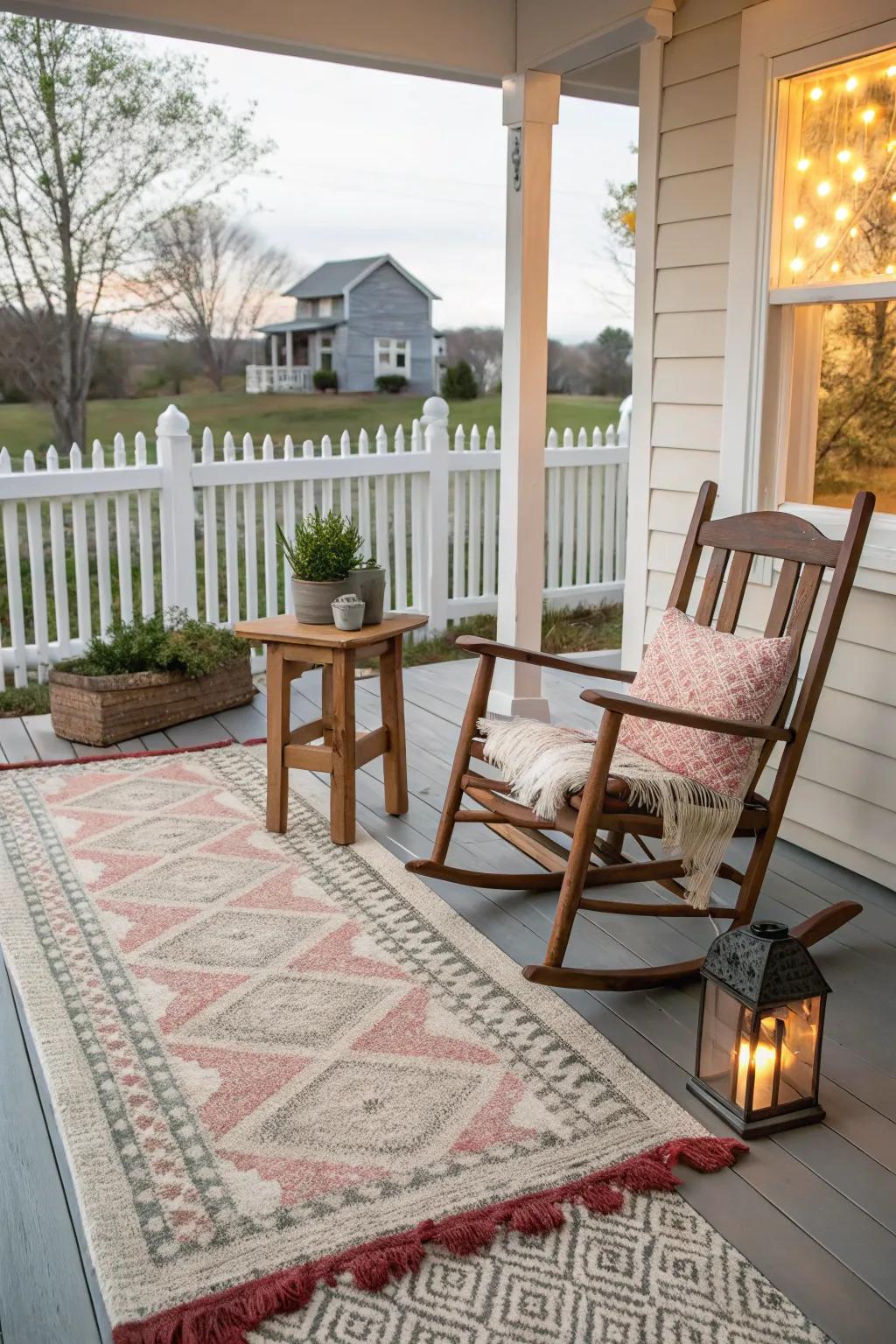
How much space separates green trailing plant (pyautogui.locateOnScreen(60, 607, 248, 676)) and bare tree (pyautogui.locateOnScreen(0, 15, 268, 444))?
154 inches

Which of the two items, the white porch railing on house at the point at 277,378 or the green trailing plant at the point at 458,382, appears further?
the green trailing plant at the point at 458,382

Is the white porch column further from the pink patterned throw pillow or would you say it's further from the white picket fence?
the pink patterned throw pillow

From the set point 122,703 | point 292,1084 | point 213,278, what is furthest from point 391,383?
point 292,1084

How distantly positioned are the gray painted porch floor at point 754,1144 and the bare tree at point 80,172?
5442mm

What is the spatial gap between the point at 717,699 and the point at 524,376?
196cm

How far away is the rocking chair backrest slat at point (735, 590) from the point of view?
3.08 meters

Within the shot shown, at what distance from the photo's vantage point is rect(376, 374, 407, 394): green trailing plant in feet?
30.1

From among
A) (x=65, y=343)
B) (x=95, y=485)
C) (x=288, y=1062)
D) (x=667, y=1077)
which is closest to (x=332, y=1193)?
(x=288, y=1062)

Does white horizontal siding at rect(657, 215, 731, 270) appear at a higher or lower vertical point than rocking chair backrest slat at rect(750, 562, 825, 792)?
higher

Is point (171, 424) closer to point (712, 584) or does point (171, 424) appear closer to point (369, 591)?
point (369, 591)

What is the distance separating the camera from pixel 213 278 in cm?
823

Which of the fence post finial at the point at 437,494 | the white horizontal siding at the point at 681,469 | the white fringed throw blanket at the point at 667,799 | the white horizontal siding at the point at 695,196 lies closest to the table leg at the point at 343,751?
the white fringed throw blanket at the point at 667,799

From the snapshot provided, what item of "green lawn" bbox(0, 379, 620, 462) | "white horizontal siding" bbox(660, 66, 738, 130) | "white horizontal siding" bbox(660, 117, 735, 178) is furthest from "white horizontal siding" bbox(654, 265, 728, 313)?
"green lawn" bbox(0, 379, 620, 462)

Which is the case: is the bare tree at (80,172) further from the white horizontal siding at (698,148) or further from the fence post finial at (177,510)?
the white horizontal siding at (698,148)
